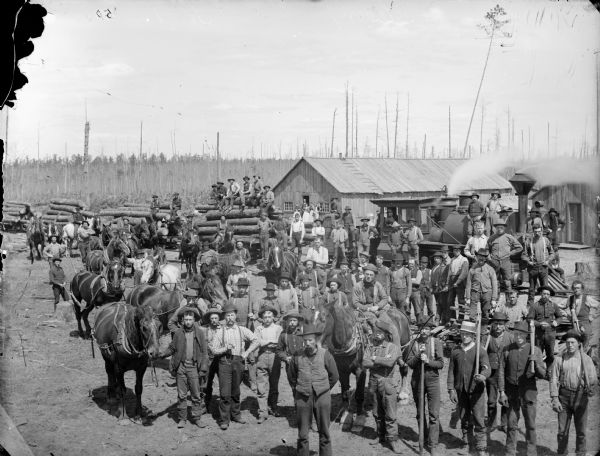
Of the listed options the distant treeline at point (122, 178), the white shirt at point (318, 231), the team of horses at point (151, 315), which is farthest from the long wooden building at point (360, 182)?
the team of horses at point (151, 315)

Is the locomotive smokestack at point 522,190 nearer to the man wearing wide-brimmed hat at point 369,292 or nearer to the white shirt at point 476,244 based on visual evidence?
the white shirt at point 476,244

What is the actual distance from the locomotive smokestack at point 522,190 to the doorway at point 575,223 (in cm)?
932

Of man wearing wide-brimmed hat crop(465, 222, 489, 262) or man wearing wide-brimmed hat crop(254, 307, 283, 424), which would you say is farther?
man wearing wide-brimmed hat crop(465, 222, 489, 262)

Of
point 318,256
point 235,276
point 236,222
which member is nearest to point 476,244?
point 318,256

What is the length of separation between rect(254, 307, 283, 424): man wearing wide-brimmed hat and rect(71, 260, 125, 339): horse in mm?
4081

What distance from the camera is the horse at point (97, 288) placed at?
13.4 metres

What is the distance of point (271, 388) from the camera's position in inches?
412

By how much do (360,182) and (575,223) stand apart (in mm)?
10705

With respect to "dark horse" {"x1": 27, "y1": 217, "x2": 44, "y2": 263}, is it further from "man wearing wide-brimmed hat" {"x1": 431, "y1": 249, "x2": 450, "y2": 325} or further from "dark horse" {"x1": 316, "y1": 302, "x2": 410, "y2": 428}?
"dark horse" {"x1": 316, "y1": 302, "x2": 410, "y2": 428}

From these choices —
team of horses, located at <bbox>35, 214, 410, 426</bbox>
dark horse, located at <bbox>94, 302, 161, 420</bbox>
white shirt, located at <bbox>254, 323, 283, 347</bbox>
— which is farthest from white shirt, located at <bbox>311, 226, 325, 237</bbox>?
dark horse, located at <bbox>94, 302, 161, 420</bbox>

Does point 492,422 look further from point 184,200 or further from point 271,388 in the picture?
point 184,200

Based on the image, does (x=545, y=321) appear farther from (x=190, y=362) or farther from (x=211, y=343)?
(x=190, y=362)

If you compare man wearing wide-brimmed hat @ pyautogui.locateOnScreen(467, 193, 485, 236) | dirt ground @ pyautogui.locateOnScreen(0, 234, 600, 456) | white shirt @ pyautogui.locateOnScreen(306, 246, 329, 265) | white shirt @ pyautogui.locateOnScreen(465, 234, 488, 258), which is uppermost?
man wearing wide-brimmed hat @ pyautogui.locateOnScreen(467, 193, 485, 236)

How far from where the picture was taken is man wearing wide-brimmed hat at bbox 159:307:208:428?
9906mm
